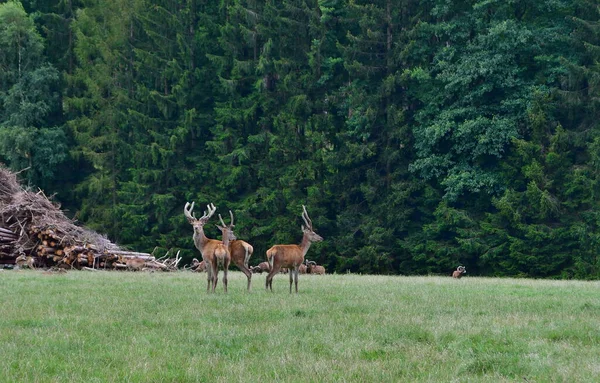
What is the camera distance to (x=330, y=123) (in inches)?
1291

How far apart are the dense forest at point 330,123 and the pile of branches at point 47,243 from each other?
8.46 metres

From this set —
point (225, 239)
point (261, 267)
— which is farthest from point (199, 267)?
point (225, 239)

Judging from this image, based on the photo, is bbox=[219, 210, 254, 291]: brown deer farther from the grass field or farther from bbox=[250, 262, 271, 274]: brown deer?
bbox=[250, 262, 271, 274]: brown deer

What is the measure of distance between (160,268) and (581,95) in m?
15.6

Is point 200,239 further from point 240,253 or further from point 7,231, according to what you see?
point 7,231

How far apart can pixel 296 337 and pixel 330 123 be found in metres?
24.4

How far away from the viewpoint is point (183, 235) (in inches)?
1346

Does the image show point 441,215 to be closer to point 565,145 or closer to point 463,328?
point 565,145

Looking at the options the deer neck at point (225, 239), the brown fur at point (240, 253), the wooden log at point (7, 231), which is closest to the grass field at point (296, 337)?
the brown fur at point (240, 253)

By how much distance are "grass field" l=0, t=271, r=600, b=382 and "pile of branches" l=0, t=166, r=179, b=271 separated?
9547mm

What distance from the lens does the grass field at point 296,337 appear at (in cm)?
702

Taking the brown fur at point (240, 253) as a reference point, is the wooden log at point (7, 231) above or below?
above

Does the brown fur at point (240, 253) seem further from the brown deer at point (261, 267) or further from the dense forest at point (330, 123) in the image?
the dense forest at point (330, 123)

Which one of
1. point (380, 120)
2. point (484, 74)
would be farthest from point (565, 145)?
point (380, 120)
